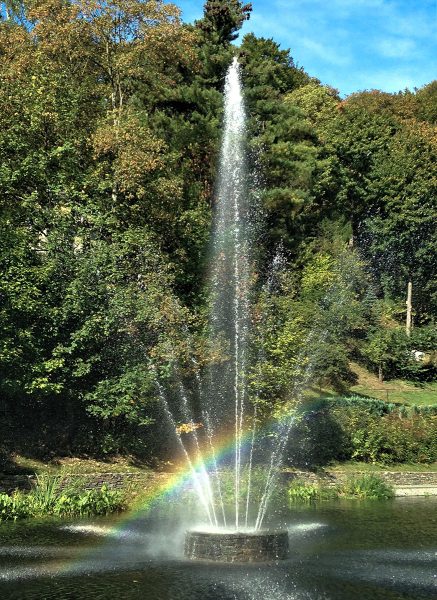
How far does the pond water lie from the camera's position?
11539 millimetres

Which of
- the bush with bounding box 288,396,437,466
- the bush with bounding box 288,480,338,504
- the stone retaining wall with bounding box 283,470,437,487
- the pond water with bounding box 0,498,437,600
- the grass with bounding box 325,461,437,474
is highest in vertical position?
the bush with bounding box 288,396,437,466

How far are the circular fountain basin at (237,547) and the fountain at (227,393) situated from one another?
3.12 m

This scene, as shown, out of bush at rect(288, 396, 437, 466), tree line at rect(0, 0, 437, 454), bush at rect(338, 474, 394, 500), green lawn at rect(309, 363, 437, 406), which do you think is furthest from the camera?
green lawn at rect(309, 363, 437, 406)

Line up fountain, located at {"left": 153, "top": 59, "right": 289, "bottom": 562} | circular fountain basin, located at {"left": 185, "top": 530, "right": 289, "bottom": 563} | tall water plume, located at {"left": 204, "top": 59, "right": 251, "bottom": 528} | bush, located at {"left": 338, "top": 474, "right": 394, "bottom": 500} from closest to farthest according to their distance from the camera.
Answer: circular fountain basin, located at {"left": 185, "top": 530, "right": 289, "bottom": 563}, fountain, located at {"left": 153, "top": 59, "right": 289, "bottom": 562}, bush, located at {"left": 338, "top": 474, "right": 394, "bottom": 500}, tall water plume, located at {"left": 204, "top": 59, "right": 251, "bottom": 528}

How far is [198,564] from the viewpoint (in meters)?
13.2

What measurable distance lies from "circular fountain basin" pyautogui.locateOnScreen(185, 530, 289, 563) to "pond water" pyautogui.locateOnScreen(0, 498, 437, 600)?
0.26m

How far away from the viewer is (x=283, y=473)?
27.2m

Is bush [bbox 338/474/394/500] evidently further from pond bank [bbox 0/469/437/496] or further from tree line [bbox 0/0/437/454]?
tree line [bbox 0/0/437/454]

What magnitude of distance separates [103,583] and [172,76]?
3146 centimetres

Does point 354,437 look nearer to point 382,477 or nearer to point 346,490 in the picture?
point 382,477

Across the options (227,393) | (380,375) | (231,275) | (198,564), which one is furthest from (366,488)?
(380,375)

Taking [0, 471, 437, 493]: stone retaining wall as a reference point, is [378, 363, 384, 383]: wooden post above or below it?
above

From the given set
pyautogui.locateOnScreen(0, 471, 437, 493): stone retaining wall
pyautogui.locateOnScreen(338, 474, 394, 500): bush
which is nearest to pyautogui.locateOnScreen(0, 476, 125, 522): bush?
pyautogui.locateOnScreen(0, 471, 437, 493): stone retaining wall

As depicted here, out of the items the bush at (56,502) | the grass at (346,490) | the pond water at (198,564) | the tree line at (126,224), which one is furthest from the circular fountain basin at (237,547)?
the grass at (346,490)
